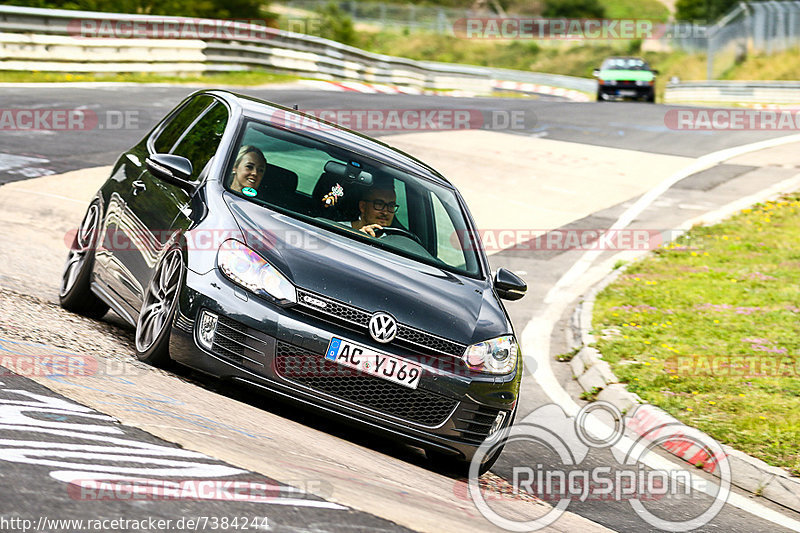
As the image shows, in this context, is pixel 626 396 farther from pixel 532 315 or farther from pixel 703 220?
pixel 703 220

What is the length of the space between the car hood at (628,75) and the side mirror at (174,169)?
29701 millimetres

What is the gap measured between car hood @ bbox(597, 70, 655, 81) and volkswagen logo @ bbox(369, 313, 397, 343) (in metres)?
30.5

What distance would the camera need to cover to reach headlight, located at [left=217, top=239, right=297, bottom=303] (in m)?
5.45

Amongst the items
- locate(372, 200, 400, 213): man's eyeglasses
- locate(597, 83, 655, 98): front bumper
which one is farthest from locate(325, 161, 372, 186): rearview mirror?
locate(597, 83, 655, 98): front bumper

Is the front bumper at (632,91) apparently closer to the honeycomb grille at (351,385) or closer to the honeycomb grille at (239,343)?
the honeycomb grille at (351,385)

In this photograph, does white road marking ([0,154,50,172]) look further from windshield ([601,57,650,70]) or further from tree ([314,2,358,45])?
tree ([314,2,358,45])

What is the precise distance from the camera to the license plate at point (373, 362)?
536 cm

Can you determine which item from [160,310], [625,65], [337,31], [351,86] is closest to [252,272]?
[160,310]

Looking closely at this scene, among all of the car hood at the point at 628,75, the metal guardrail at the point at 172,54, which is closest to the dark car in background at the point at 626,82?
the car hood at the point at 628,75

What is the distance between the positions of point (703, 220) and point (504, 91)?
31.6m

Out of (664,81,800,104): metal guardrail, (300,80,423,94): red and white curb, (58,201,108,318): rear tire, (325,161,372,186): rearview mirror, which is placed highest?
(325,161,372,186): rearview mirror

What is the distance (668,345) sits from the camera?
9.74m

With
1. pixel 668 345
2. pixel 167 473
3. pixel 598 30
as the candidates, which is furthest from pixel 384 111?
pixel 598 30

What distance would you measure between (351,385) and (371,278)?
2.01ft
